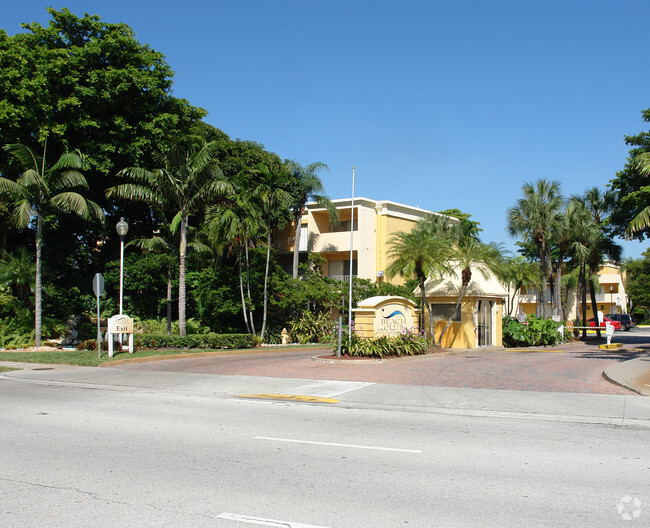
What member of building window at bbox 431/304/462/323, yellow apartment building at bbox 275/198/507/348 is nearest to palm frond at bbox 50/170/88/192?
building window at bbox 431/304/462/323

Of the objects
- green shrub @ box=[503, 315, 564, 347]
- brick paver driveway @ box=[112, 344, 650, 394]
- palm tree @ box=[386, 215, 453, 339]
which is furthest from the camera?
green shrub @ box=[503, 315, 564, 347]

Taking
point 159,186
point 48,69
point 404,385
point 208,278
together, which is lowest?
point 404,385

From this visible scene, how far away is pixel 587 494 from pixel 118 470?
4.95m

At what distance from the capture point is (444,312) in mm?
27062

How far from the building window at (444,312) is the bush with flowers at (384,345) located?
4582 mm

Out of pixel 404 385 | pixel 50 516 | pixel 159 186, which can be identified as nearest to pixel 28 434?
pixel 50 516

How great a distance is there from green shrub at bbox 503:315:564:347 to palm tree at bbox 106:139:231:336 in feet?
54.8

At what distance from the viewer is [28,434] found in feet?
28.9

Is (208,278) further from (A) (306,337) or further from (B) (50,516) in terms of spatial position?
(B) (50,516)

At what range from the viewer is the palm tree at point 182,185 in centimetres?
2484

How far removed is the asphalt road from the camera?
532 cm

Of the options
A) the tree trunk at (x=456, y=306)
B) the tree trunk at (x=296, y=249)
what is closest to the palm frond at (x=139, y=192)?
the tree trunk at (x=296, y=249)

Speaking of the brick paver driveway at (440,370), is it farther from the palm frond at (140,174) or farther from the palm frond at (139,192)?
the palm frond at (140,174)

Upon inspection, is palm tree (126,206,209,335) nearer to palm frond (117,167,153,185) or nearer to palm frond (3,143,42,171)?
palm frond (117,167,153,185)
